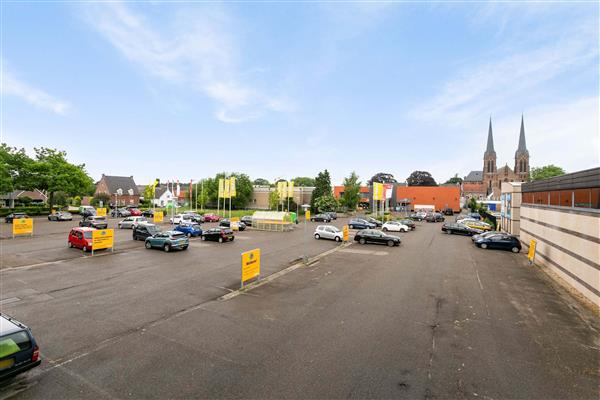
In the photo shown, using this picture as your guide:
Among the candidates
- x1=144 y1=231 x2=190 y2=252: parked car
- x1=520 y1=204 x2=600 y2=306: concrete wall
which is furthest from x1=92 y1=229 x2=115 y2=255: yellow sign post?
x1=520 y1=204 x2=600 y2=306: concrete wall

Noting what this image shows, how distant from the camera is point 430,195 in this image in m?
83.0

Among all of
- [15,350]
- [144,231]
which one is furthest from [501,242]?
[144,231]

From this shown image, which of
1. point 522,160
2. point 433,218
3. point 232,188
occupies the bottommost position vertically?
point 433,218

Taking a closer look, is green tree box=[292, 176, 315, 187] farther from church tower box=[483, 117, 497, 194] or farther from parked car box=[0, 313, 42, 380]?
parked car box=[0, 313, 42, 380]

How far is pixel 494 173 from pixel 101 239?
412ft

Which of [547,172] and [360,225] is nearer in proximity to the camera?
[360,225]

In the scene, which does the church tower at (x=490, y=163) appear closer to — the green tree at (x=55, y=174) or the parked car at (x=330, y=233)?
the parked car at (x=330, y=233)

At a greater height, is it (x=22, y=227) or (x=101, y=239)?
(x=22, y=227)

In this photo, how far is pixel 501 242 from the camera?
25.5 m

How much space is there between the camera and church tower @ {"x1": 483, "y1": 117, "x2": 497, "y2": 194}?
11400 centimetres

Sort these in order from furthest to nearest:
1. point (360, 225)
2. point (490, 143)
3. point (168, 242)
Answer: point (490, 143) < point (360, 225) < point (168, 242)

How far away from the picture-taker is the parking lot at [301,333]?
6570 mm

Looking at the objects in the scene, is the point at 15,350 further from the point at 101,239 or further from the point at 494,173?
the point at 494,173

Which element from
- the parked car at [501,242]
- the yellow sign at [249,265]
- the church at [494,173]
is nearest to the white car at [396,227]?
the parked car at [501,242]
